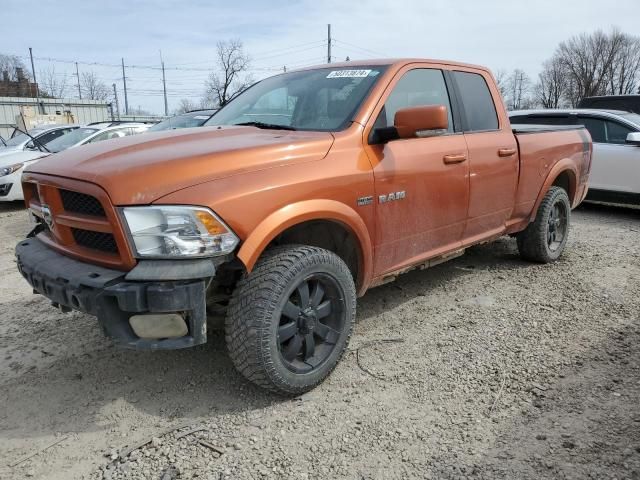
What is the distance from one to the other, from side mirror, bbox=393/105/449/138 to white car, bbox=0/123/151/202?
233 inches

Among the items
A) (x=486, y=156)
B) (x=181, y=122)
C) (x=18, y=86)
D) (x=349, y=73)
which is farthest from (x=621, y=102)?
(x=18, y=86)

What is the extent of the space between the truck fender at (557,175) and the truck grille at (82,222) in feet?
12.9

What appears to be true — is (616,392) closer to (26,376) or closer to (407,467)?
(407,467)

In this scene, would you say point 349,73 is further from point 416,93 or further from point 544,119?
point 544,119

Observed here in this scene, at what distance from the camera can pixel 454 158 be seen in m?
3.71

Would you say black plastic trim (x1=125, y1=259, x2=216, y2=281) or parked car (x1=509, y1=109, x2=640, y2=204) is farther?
parked car (x1=509, y1=109, x2=640, y2=204)

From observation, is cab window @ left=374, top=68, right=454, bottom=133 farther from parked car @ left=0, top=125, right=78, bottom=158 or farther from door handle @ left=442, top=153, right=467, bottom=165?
parked car @ left=0, top=125, right=78, bottom=158

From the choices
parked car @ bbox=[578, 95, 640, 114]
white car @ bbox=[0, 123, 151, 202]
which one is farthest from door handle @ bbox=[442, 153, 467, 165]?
parked car @ bbox=[578, 95, 640, 114]

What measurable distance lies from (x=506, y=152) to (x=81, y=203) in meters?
3.29

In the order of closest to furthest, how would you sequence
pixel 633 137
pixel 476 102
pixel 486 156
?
pixel 486 156 → pixel 476 102 → pixel 633 137

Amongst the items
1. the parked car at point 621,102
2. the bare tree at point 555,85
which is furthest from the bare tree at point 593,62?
the parked car at point 621,102

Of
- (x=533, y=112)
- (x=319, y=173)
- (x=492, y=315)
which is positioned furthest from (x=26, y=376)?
(x=533, y=112)

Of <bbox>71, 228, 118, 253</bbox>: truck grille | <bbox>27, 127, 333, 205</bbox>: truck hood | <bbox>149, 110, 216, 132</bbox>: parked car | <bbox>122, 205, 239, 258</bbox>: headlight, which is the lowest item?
<bbox>71, 228, 118, 253</bbox>: truck grille

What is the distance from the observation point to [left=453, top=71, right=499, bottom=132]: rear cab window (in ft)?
13.4
